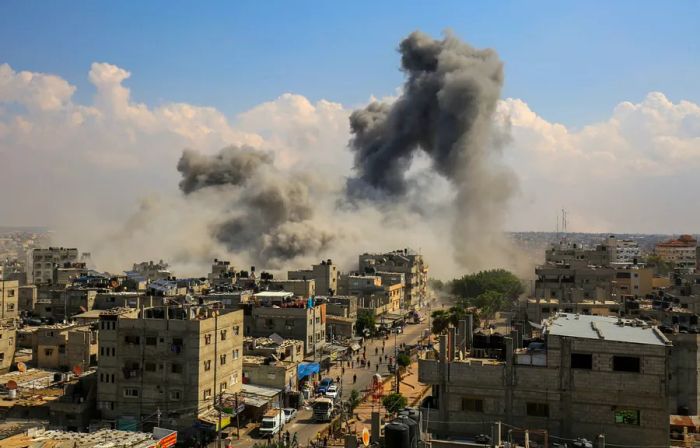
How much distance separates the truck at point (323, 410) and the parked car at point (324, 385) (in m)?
3.72

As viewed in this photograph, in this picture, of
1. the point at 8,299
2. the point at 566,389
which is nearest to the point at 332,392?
the point at 566,389

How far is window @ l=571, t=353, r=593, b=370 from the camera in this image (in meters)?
19.8

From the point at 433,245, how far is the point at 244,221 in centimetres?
2699

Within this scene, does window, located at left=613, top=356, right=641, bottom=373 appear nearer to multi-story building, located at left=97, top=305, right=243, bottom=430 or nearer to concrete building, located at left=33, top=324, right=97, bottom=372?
multi-story building, located at left=97, top=305, right=243, bottom=430

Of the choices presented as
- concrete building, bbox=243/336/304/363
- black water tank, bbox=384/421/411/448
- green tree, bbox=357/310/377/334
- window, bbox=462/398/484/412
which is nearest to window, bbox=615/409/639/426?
window, bbox=462/398/484/412

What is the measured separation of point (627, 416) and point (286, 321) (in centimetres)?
2690

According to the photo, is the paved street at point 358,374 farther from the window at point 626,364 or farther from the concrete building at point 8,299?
the concrete building at point 8,299

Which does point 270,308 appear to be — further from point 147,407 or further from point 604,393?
point 604,393

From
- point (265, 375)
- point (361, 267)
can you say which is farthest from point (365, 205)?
point (265, 375)

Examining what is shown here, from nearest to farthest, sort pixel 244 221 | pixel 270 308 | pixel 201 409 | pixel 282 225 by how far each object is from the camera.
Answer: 1. pixel 201 409
2. pixel 270 308
3. pixel 282 225
4. pixel 244 221

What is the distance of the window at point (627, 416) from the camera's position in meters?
19.5

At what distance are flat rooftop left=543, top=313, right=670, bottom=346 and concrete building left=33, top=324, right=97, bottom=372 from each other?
78.6ft

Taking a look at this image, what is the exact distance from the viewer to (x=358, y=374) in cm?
4278

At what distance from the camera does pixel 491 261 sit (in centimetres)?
9331
